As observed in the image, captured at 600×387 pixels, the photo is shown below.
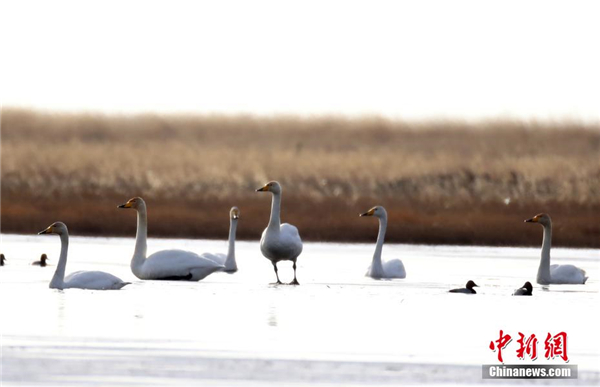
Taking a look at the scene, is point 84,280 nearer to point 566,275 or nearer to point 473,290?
point 473,290

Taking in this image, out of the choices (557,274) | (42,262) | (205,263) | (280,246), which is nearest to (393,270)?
(280,246)

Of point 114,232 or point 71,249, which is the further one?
point 114,232

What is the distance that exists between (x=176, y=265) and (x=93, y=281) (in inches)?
53.8

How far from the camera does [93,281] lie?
43.5 feet

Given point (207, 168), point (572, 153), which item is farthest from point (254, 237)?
point (572, 153)

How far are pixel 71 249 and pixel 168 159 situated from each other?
1924 cm

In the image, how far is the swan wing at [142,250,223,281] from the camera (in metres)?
14.4

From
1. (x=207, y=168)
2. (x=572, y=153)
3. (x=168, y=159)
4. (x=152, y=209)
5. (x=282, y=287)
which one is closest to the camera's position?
(x=282, y=287)

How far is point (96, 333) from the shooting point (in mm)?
10070

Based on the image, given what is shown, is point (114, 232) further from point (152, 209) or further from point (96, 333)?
point (96, 333)

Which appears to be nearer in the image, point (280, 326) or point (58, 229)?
point (280, 326)

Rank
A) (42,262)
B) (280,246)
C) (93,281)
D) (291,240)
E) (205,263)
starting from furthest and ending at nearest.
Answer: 1. (42,262)
2. (291,240)
3. (280,246)
4. (205,263)
5. (93,281)

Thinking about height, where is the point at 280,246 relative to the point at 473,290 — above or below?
above

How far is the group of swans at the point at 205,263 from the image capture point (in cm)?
1340
